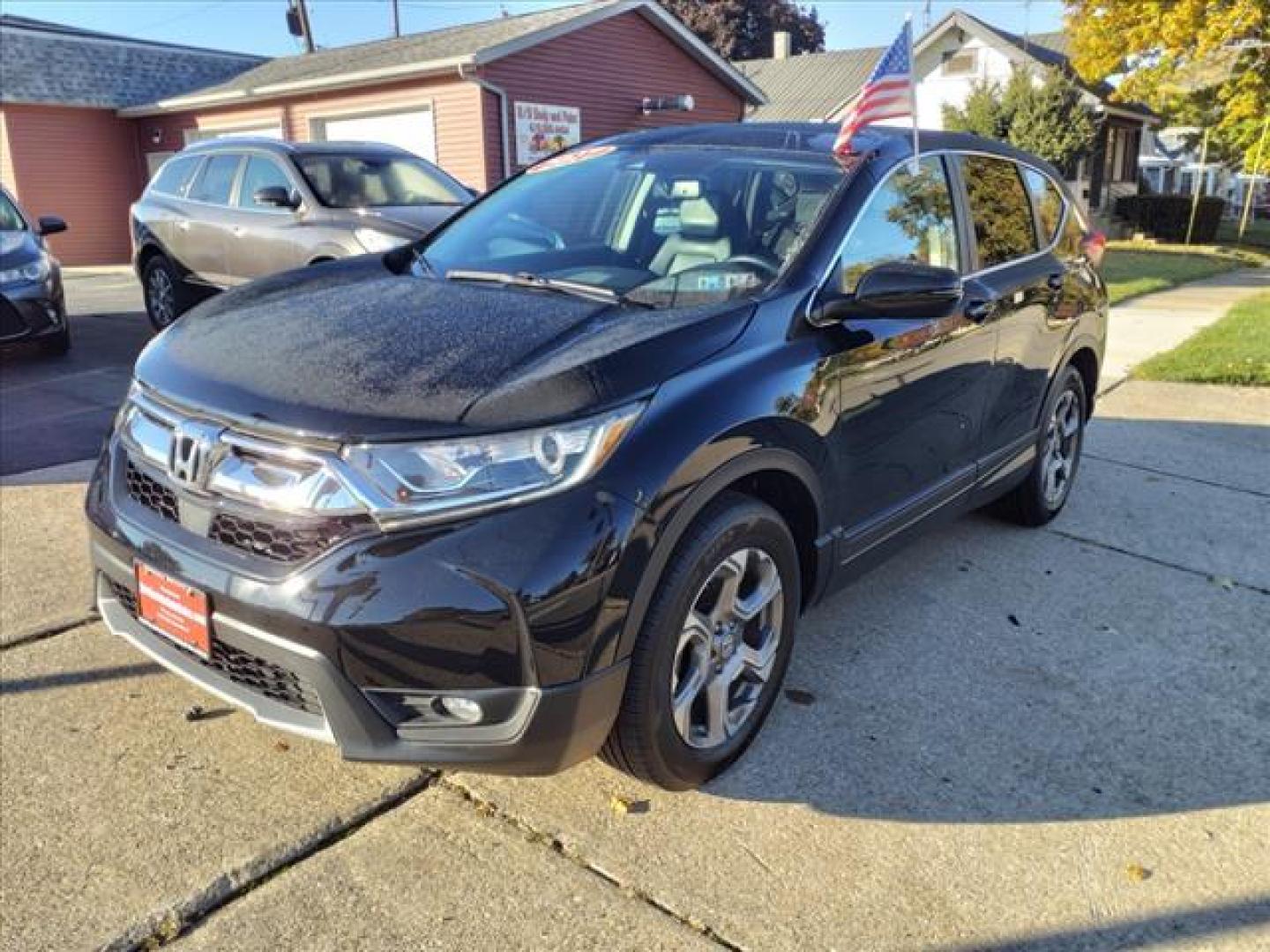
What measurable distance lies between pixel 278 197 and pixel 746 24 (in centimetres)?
5110

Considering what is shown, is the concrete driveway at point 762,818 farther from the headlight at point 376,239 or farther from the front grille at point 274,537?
the headlight at point 376,239

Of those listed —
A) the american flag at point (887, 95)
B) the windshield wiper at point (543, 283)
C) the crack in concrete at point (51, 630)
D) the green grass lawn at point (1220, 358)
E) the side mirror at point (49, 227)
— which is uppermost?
the american flag at point (887, 95)

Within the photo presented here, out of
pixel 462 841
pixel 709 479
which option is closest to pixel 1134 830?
pixel 709 479

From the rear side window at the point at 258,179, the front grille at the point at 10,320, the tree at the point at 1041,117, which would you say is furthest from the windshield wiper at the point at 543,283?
the tree at the point at 1041,117

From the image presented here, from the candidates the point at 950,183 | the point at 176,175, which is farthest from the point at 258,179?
the point at 950,183

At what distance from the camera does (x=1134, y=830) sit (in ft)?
9.21

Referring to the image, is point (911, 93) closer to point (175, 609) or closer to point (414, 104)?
point (175, 609)

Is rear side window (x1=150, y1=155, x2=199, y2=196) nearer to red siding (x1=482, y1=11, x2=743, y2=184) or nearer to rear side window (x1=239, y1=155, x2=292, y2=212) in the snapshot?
rear side window (x1=239, y1=155, x2=292, y2=212)

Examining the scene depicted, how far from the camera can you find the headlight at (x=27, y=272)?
7.99 m

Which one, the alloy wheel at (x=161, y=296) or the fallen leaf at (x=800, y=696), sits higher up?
the alloy wheel at (x=161, y=296)

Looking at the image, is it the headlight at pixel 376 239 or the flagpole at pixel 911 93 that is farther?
the headlight at pixel 376 239

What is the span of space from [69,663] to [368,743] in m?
1.68

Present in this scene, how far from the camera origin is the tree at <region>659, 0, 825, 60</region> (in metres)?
50.6

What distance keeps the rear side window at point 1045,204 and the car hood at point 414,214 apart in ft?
14.2
